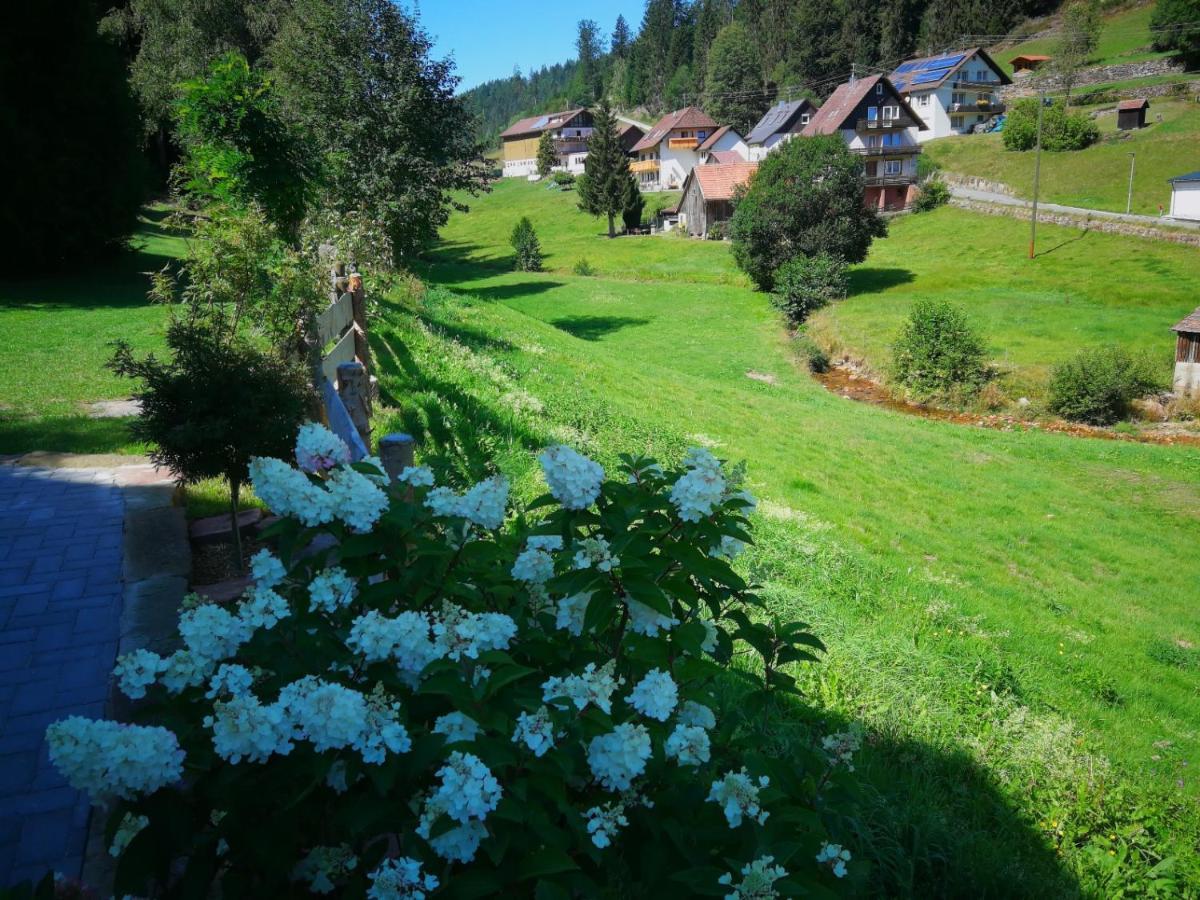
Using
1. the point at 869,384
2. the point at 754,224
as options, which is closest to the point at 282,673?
the point at 869,384

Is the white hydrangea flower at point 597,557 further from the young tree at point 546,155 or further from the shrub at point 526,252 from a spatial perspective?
the young tree at point 546,155

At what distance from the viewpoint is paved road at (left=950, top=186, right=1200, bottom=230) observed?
49.5 metres

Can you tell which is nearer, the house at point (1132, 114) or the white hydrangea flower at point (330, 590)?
the white hydrangea flower at point (330, 590)

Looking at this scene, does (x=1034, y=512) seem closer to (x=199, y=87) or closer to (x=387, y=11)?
(x=199, y=87)

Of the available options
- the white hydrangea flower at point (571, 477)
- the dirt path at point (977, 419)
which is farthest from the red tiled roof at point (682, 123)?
the white hydrangea flower at point (571, 477)

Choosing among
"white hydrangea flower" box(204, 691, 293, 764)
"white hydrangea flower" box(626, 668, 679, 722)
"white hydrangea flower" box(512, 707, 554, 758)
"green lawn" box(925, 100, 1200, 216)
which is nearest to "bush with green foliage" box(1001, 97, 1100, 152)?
"green lawn" box(925, 100, 1200, 216)

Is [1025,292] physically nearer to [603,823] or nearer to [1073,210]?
[1073,210]

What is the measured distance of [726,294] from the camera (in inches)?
1981

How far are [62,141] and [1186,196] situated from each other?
6120cm

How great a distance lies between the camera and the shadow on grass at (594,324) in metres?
40.9

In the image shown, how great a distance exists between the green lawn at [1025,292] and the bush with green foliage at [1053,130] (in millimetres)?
18055

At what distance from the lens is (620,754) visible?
8.12 ft

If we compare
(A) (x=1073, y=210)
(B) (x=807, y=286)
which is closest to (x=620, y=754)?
(B) (x=807, y=286)

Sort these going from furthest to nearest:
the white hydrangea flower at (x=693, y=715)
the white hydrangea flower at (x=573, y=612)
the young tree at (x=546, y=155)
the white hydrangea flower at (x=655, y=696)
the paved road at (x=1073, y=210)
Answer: the young tree at (x=546, y=155)
the paved road at (x=1073, y=210)
the white hydrangea flower at (x=693, y=715)
the white hydrangea flower at (x=573, y=612)
the white hydrangea flower at (x=655, y=696)
